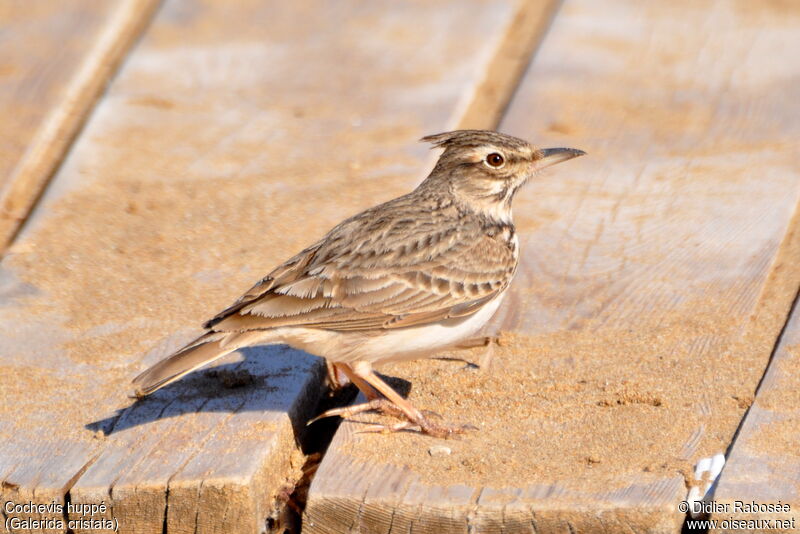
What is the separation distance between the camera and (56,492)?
13.4 feet

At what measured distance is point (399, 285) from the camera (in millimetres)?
5160

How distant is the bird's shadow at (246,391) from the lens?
4.60 m

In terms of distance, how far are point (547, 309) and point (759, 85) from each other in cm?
257

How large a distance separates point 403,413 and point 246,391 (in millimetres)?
640

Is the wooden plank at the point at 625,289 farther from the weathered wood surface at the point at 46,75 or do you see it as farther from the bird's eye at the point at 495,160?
the weathered wood surface at the point at 46,75

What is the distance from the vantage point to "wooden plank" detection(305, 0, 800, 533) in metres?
3.99

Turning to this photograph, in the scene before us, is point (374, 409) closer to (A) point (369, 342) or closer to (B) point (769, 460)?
(A) point (369, 342)

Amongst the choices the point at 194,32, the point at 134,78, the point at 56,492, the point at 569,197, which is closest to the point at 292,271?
the point at 56,492

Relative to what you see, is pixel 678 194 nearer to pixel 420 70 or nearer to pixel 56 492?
pixel 420 70

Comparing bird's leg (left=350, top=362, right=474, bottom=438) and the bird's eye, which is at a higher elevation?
the bird's eye

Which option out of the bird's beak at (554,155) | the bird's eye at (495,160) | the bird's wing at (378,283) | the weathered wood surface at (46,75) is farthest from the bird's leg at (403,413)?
the weathered wood surface at (46,75)

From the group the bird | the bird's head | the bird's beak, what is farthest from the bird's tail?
the bird's beak

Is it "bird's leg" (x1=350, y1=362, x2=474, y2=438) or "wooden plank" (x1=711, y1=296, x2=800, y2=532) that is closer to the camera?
"wooden plank" (x1=711, y1=296, x2=800, y2=532)

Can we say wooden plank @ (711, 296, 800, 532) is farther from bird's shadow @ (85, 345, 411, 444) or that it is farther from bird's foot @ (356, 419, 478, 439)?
bird's shadow @ (85, 345, 411, 444)
